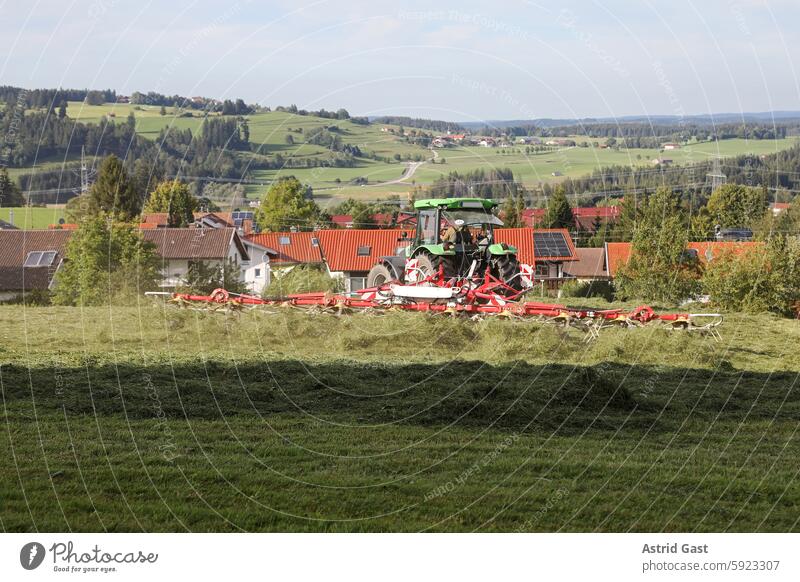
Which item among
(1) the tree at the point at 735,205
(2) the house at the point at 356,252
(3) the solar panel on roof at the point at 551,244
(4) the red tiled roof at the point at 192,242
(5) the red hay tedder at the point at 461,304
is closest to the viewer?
(5) the red hay tedder at the point at 461,304

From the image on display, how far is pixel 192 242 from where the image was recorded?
107 ft

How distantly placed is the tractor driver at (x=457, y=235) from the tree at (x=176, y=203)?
26.6 metres

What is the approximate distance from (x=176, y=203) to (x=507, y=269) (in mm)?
35411

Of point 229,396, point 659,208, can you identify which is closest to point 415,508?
point 229,396

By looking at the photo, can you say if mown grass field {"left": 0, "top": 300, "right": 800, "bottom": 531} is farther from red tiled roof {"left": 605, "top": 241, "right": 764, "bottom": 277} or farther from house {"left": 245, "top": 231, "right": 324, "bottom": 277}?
red tiled roof {"left": 605, "top": 241, "right": 764, "bottom": 277}

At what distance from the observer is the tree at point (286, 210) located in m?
43.6

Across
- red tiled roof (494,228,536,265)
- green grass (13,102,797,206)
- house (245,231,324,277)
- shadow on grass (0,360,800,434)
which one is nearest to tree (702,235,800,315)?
green grass (13,102,797,206)

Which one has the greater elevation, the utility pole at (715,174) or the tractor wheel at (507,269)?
the utility pole at (715,174)

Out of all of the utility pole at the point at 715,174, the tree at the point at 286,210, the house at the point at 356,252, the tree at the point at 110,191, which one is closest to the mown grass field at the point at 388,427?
the utility pole at the point at 715,174

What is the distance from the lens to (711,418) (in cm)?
1348

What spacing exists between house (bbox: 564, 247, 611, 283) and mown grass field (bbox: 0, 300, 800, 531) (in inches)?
1333

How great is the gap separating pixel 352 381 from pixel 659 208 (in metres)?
31.6

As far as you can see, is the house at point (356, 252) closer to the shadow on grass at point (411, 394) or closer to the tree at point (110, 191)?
the tree at point (110, 191)

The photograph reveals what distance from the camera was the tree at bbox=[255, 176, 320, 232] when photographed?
4356 cm
